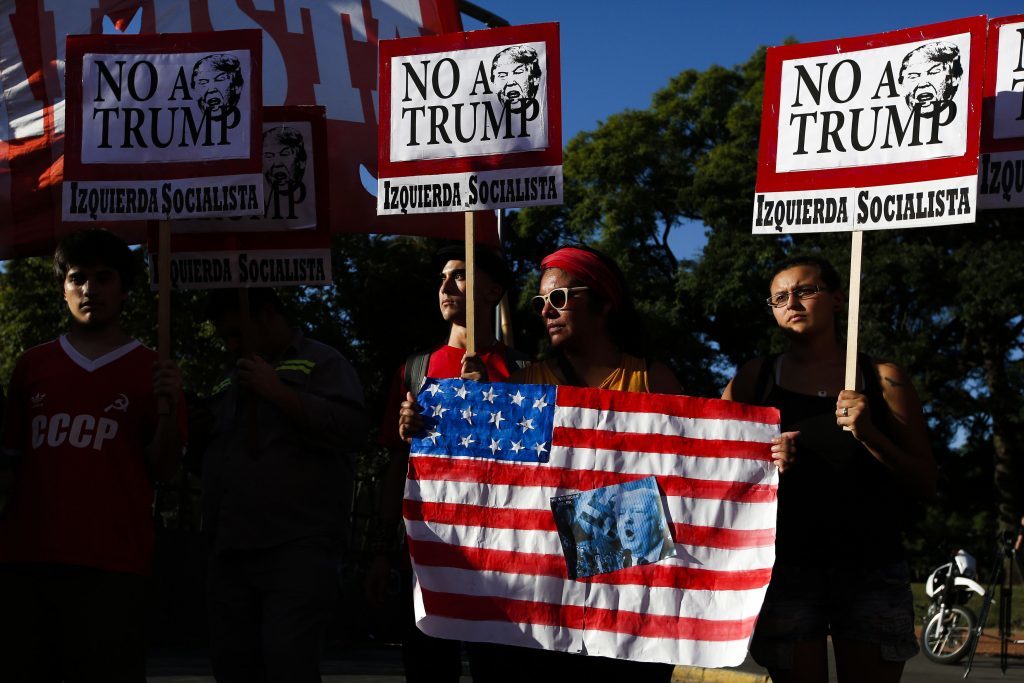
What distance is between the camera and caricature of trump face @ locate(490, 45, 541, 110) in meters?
4.92

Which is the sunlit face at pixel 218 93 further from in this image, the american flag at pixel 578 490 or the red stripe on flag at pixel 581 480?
the red stripe on flag at pixel 581 480

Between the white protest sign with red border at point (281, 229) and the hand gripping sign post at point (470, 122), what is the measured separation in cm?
59

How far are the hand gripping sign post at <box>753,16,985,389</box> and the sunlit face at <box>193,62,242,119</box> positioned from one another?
80.8 inches

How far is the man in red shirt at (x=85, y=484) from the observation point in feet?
14.2

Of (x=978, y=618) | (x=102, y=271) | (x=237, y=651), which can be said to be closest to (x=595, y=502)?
Result: (x=237, y=651)

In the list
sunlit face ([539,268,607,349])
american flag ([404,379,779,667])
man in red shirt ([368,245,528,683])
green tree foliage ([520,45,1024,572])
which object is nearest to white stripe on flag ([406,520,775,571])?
american flag ([404,379,779,667])

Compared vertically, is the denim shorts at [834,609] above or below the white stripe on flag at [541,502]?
below

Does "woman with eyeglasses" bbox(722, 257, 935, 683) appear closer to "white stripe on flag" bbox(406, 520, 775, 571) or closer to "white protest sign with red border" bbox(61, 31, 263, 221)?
"white stripe on flag" bbox(406, 520, 775, 571)

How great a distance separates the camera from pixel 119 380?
15.0 feet

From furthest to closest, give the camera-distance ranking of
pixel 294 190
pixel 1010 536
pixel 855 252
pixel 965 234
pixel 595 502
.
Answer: pixel 965 234 → pixel 1010 536 → pixel 294 190 → pixel 855 252 → pixel 595 502

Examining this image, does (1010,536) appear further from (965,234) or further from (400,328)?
(400,328)

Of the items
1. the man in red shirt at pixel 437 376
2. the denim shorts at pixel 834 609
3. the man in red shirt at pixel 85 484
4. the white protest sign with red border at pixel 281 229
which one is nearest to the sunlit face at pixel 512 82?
the man in red shirt at pixel 437 376

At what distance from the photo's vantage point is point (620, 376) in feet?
14.3

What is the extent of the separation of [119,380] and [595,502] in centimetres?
168
